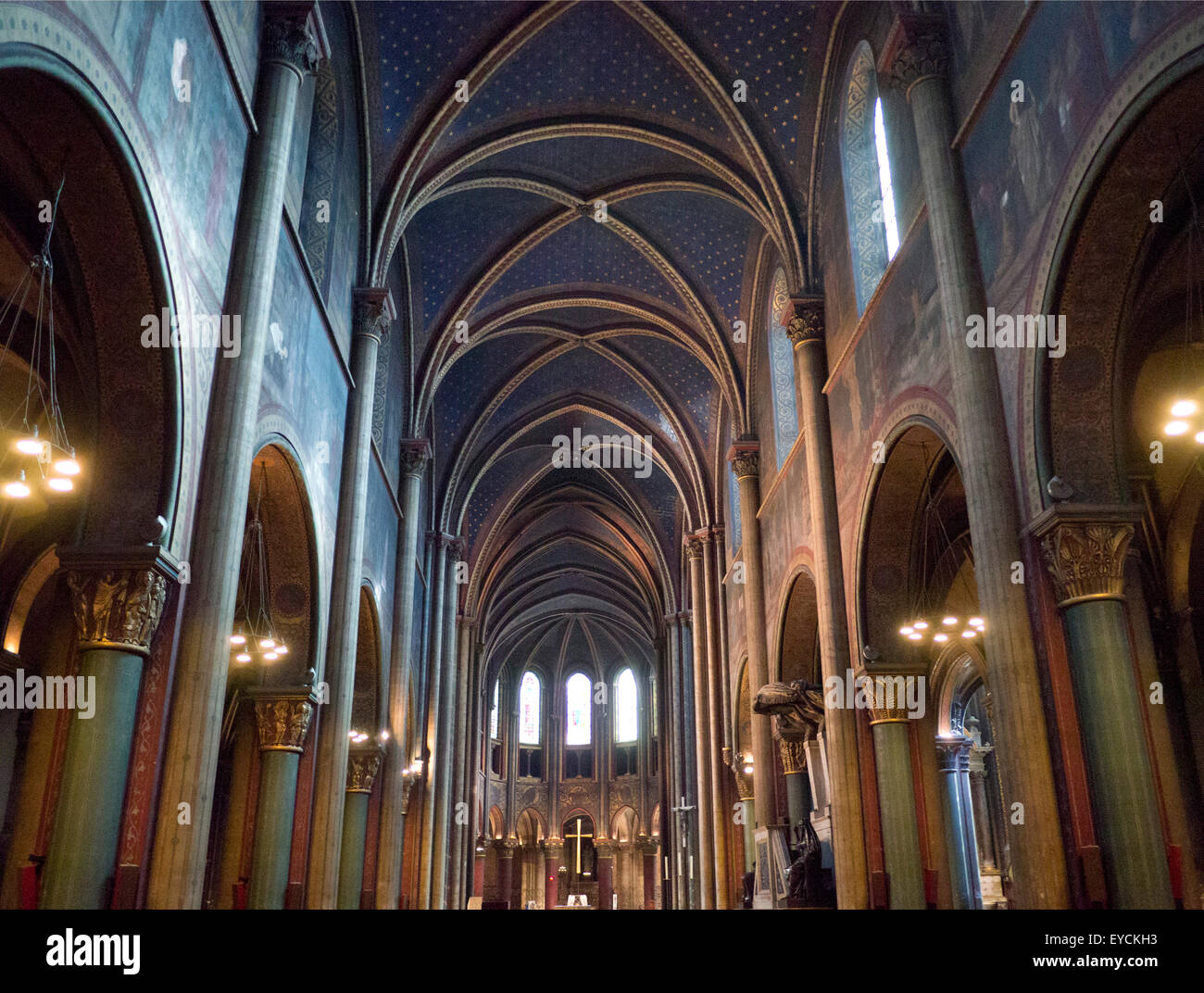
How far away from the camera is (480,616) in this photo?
33000 millimetres

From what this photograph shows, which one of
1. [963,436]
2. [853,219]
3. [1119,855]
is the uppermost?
[853,219]

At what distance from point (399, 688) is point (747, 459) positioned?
7885mm

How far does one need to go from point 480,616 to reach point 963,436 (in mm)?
25691

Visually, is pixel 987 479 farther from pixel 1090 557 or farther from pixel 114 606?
pixel 114 606

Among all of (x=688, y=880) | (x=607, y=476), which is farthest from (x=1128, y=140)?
(x=688, y=880)

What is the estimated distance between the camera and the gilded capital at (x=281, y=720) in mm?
11188

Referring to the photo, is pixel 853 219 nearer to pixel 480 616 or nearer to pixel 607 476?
pixel 607 476

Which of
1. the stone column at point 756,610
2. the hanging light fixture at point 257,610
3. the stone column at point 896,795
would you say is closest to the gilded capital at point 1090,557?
the stone column at point 896,795

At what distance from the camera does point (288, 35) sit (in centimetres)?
1000

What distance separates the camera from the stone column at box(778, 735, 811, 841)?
643 inches

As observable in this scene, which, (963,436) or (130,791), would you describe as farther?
(963,436)

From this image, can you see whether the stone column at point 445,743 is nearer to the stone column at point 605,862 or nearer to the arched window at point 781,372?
the arched window at point 781,372

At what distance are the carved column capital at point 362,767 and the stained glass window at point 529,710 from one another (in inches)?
1207
